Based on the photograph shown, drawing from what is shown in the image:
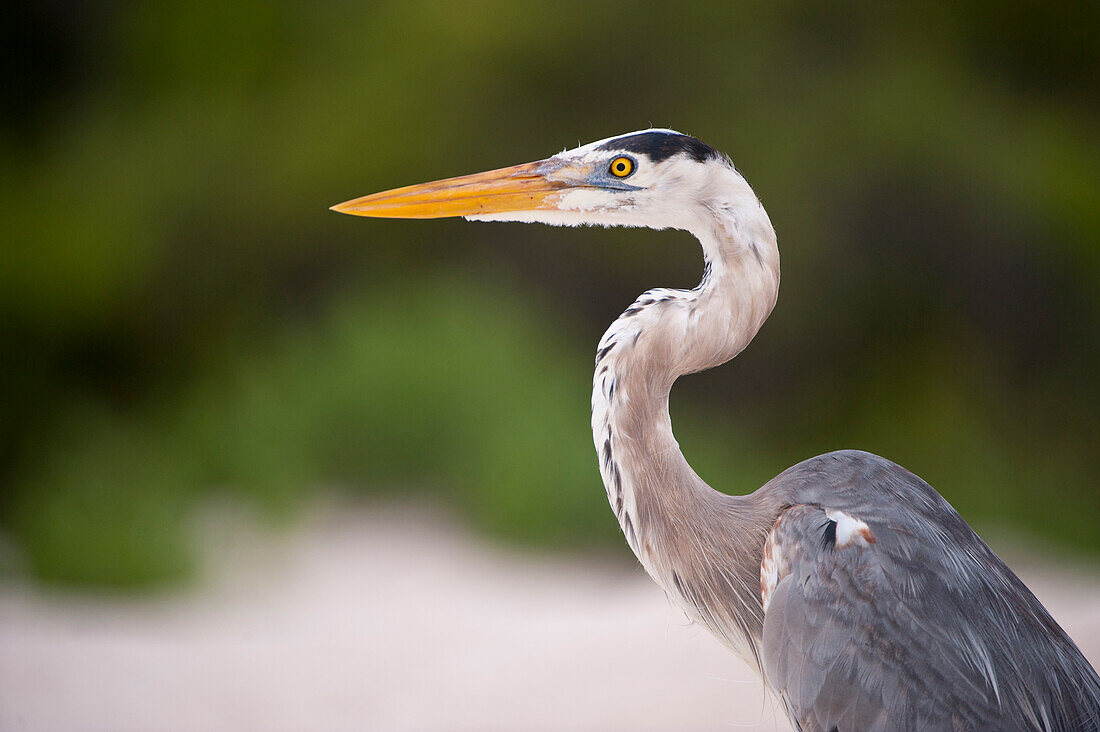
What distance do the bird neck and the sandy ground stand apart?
2.75 feet

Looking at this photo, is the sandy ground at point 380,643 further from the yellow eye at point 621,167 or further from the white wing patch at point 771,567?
the yellow eye at point 621,167

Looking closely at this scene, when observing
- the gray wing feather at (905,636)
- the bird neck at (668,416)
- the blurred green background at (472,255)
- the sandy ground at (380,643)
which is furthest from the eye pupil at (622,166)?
the blurred green background at (472,255)

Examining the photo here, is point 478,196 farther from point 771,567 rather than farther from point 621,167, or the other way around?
point 771,567

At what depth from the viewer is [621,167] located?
1.19 m

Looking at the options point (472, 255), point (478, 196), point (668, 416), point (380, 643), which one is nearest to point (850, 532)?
point (668, 416)

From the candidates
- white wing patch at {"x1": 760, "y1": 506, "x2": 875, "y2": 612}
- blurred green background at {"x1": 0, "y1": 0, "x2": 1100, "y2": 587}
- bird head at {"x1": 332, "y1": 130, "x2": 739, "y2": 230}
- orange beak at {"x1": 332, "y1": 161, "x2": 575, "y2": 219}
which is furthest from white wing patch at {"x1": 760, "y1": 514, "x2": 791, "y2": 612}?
blurred green background at {"x1": 0, "y1": 0, "x2": 1100, "y2": 587}

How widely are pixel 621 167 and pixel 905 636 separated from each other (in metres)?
0.67

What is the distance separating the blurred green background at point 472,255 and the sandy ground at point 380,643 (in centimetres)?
17

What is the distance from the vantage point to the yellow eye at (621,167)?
119cm

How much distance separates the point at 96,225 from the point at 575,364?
155cm

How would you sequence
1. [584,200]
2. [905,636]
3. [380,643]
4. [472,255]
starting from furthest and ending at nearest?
[472,255] → [380,643] → [584,200] → [905,636]

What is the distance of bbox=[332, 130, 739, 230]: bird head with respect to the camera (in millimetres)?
1159

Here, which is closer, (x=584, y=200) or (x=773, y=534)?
(x=773, y=534)

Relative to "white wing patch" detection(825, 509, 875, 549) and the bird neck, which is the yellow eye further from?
"white wing patch" detection(825, 509, 875, 549)
